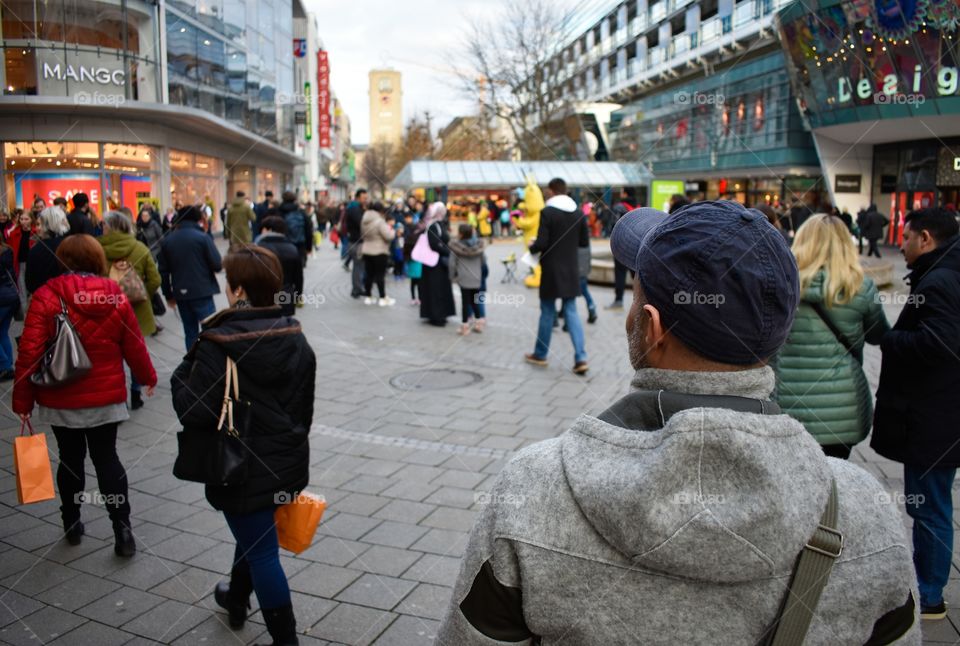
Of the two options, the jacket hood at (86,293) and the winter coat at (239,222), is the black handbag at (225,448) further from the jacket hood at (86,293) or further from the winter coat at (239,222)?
the winter coat at (239,222)

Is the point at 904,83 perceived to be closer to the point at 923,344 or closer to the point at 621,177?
the point at 621,177

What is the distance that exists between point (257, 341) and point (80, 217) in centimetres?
871

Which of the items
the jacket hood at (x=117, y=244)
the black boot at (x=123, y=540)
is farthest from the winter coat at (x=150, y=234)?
the black boot at (x=123, y=540)

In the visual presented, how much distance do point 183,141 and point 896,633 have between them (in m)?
32.7

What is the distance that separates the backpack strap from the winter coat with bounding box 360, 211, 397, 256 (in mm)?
13127

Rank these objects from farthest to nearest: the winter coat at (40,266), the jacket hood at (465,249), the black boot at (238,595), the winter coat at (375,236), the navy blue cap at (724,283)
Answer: the winter coat at (375,236) → the jacket hood at (465,249) → the winter coat at (40,266) → the black boot at (238,595) → the navy blue cap at (724,283)

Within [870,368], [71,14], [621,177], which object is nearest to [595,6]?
[621,177]

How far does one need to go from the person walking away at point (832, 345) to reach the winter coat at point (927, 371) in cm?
22

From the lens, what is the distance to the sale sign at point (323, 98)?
5941cm

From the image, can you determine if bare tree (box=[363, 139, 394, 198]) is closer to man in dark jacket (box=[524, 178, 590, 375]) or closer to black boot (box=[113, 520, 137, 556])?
man in dark jacket (box=[524, 178, 590, 375])

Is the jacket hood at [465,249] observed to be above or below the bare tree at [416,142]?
below

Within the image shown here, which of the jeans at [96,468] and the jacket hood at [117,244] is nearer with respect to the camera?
the jeans at [96,468]

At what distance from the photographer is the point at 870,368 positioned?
8.91 metres

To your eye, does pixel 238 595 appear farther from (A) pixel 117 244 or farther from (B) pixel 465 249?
(B) pixel 465 249
